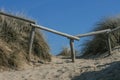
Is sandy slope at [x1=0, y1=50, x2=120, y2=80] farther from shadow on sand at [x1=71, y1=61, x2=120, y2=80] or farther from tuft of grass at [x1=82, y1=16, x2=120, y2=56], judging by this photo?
tuft of grass at [x1=82, y1=16, x2=120, y2=56]

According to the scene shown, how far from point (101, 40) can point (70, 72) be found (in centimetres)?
370

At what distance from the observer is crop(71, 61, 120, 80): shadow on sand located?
30.6 feet

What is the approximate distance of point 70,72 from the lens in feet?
35.3

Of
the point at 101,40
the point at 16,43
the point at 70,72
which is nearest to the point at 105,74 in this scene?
the point at 70,72

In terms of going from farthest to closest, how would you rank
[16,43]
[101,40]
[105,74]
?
[101,40], [16,43], [105,74]

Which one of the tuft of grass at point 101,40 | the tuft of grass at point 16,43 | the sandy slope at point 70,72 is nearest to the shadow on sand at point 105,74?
the sandy slope at point 70,72

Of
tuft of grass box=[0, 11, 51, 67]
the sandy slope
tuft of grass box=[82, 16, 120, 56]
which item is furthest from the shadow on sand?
tuft of grass box=[82, 16, 120, 56]

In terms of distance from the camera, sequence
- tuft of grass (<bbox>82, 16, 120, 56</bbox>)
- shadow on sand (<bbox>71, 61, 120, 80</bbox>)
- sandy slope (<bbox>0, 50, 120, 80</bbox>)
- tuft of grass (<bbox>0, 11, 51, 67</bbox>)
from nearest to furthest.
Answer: shadow on sand (<bbox>71, 61, 120, 80</bbox>) → sandy slope (<bbox>0, 50, 120, 80</bbox>) → tuft of grass (<bbox>0, 11, 51, 67</bbox>) → tuft of grass (<bbox>82, 16, 120, 56</bbox>)

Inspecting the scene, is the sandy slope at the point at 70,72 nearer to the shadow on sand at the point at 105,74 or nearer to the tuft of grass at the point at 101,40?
the shadow on sand at the point at 105,74

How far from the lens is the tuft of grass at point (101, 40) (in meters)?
14.1

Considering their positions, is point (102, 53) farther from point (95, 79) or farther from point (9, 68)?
point (95, 79)

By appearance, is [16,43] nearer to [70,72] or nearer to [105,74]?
[70,72]

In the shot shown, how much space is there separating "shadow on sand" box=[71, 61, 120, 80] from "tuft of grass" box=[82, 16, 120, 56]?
342 centimetres

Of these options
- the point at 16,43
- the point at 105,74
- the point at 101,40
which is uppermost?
the point at 101,40
